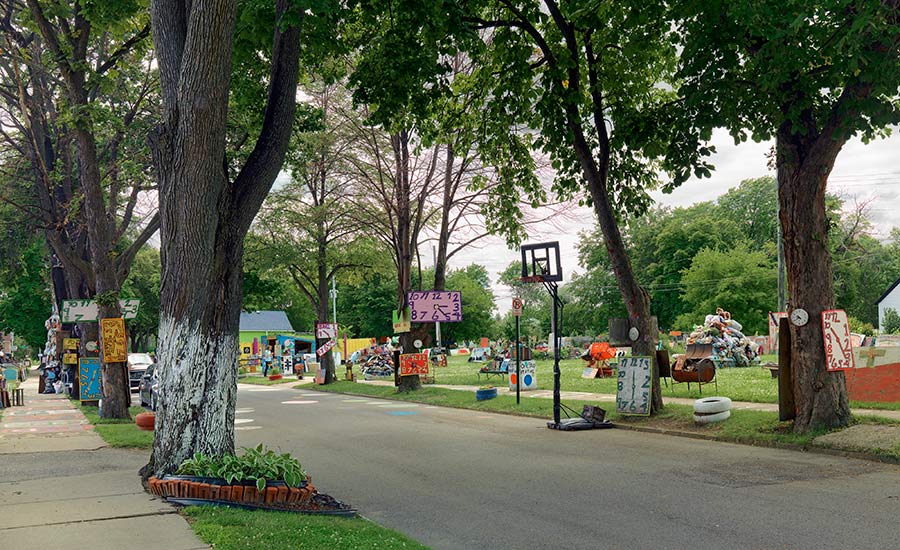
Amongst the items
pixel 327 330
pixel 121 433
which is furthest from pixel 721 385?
pixel 327 330

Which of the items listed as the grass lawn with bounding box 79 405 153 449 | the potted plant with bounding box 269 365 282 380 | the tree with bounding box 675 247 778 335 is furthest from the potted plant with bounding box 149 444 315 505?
the tree with bounding box 675 247 778 335

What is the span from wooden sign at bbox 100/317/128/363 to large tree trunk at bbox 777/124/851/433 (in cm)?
1485

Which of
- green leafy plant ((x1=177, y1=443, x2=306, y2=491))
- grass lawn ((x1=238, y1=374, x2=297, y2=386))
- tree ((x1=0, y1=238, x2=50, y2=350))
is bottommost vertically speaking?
grass lawn ((x1=238, y1=374, x2=297, y2=386))

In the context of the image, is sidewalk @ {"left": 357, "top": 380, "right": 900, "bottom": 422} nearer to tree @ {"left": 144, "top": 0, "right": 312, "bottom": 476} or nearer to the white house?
tree @ {"left": 144, "top": 0, "right": 312, "bottom": 476}

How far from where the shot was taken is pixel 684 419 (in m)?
15.4

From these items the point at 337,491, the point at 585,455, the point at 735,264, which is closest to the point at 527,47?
the point at 585,455

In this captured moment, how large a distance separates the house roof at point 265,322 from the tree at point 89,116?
58.9 meters

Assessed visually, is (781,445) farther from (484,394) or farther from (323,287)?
(323,287)

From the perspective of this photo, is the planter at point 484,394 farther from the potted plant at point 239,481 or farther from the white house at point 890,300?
the white house at point 890,300

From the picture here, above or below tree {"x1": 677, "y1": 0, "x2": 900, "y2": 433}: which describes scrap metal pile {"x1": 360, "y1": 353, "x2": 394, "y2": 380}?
below

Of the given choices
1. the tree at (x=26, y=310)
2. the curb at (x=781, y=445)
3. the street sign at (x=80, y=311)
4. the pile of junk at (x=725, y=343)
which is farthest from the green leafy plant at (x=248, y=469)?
the tree at (x=26, y=310)

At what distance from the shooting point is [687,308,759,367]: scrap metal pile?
31641 millimetres

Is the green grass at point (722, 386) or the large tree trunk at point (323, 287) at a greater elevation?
the large tree trunk at point (323, 287)

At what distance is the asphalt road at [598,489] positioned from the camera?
7.13 meters
